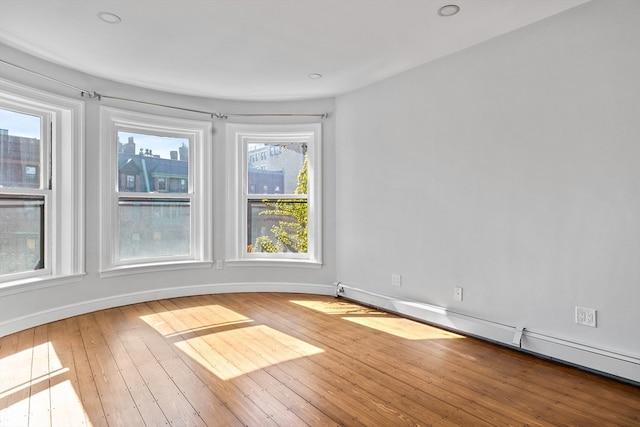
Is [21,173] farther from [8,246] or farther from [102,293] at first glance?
[102,293]

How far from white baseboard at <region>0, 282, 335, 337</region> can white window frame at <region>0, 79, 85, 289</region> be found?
299 mm

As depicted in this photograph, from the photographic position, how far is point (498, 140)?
3088 millimetres

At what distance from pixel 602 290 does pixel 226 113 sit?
14.0 ft

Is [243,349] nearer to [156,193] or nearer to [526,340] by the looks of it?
[526,340]

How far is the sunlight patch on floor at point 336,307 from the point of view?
4.04 metres

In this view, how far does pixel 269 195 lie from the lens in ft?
16.4

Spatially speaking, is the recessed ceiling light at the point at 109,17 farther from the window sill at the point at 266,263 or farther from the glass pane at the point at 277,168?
the window sill at the point at 266,263

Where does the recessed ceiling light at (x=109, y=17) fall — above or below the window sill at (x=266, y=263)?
above

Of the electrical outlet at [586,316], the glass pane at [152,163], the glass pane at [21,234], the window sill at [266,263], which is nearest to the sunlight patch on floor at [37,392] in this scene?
the glass pane at [21,234]

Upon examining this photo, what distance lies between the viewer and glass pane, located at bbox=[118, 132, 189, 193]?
4.36 m

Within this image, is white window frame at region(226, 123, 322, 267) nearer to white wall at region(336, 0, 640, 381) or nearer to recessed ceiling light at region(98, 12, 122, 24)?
white wall at region(336, 0, 640, 381)

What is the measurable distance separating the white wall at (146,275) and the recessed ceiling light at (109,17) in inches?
46.4

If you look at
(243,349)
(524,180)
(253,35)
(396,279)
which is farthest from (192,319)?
(524,180)

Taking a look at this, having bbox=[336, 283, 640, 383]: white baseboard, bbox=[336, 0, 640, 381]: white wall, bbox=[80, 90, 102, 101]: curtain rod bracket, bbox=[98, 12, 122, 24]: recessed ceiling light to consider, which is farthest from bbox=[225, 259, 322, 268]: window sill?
bbox=[98, 12, 122, 24]: recessed ceiling light
